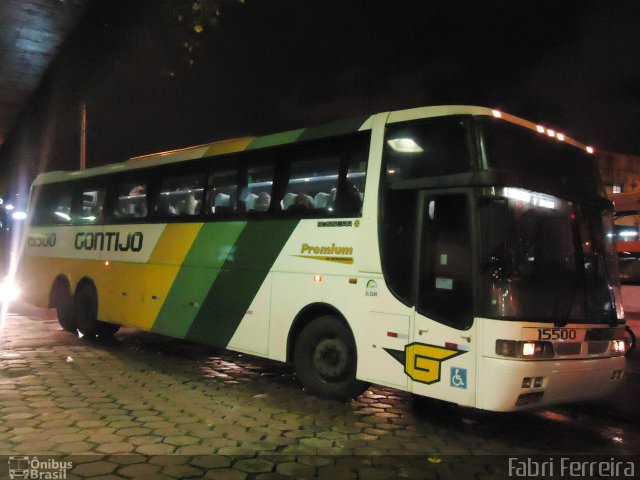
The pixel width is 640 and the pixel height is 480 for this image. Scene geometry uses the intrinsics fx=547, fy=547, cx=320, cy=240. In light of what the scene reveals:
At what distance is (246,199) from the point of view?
8.09 meters

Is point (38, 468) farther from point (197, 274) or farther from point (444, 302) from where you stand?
point (197, 274)

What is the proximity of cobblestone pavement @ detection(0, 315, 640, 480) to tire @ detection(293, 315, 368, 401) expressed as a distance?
7.7 inches

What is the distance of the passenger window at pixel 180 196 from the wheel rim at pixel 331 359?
3.27 meters

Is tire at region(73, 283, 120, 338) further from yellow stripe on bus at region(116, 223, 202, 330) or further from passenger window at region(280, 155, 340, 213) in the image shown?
passenger window at region(280, 155, 340, 213)

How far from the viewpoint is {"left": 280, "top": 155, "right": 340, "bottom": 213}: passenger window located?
700cm

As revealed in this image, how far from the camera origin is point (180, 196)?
30.6 feet

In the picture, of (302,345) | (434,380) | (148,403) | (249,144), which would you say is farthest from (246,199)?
(434,380)

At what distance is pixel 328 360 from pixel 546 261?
9.44 ft

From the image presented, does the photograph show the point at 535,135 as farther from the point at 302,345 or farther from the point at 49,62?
the point at 49,62

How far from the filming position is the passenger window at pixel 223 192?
8320 mm

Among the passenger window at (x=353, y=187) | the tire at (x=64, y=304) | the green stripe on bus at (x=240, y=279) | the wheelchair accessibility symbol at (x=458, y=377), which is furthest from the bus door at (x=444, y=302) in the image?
the tire at (x=64, y=304)

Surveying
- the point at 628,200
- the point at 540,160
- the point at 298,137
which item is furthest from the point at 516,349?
the point at 628,200

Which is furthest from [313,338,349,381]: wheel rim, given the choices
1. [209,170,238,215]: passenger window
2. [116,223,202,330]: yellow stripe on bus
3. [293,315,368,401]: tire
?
[116,223,202,330]: yellow stripe on bus

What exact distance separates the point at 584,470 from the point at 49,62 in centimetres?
1021
